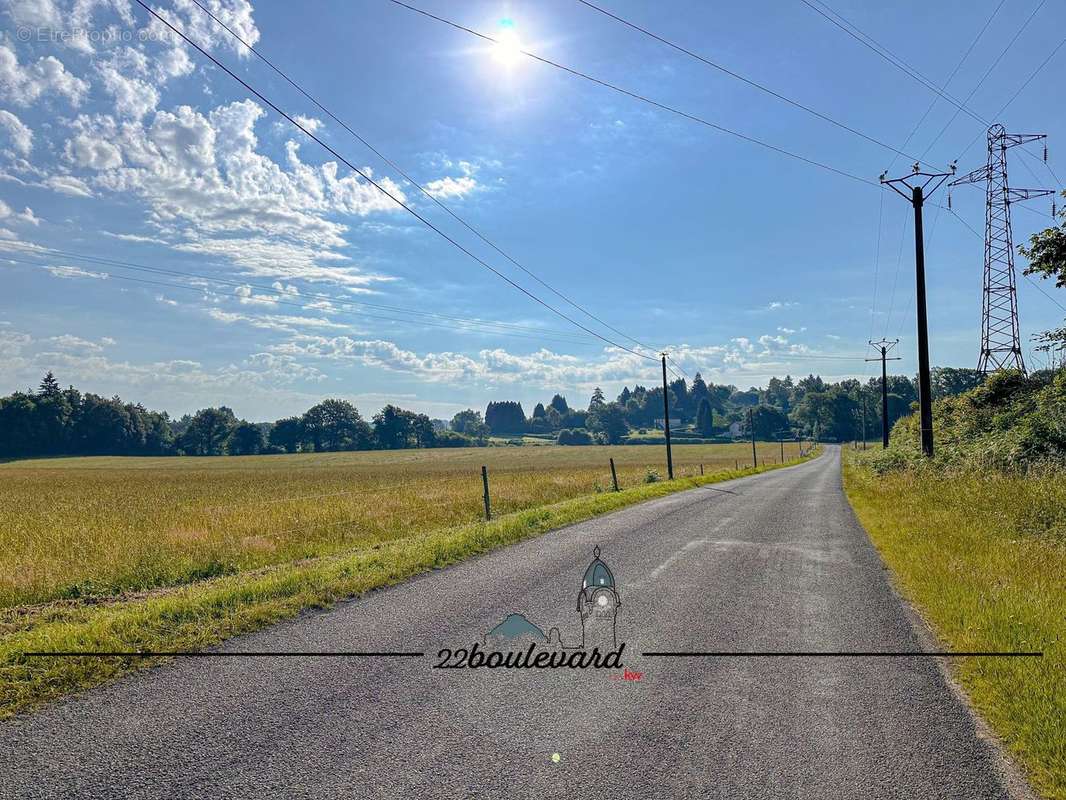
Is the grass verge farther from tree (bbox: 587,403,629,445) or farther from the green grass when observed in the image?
tree (bbox: 587,403,629,445)

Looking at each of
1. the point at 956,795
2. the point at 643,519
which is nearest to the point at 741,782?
the point at 956,795

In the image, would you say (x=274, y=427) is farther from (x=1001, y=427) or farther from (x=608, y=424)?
(x=1001, y=427)

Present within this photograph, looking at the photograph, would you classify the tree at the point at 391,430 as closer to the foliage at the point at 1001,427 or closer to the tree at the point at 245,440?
the tree at the point at 245,440

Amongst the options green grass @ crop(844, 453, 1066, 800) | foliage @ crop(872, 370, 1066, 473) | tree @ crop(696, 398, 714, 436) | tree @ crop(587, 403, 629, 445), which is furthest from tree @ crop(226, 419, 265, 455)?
green grass @ crop(844, 453, 1066, 800)

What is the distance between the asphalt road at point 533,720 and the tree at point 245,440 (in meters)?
139

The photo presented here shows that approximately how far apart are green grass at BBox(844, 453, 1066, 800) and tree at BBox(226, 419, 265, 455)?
5385 inches

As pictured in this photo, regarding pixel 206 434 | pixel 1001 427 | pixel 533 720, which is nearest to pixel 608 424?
pixel 206 434

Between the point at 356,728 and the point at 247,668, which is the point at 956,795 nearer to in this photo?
the point at 356,728

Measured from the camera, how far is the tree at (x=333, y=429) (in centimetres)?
13762

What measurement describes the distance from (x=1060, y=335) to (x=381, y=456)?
316 feet

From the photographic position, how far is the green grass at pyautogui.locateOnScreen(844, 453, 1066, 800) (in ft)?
13.5

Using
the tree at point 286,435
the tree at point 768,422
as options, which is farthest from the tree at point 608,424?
the tree at point 286,435

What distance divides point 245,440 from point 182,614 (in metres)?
139

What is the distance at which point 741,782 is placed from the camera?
3434mm
